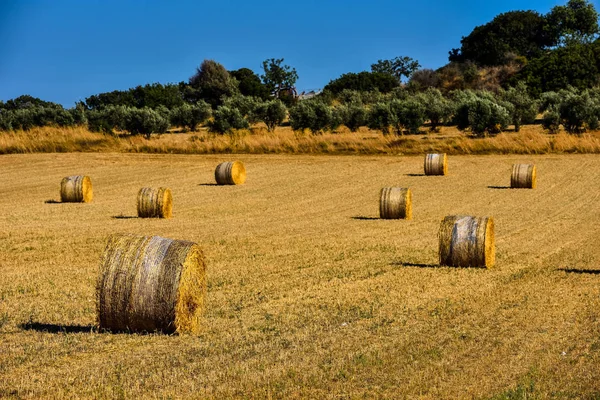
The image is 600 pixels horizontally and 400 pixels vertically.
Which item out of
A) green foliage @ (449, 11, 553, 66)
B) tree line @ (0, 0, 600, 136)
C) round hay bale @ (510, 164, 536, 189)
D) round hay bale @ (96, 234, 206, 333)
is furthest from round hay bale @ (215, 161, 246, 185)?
green foliage @ (449, 11, 553, 66)

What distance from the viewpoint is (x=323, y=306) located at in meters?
12.9

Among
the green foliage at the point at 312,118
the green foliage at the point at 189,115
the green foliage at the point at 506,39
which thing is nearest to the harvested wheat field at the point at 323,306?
the green foliage at the point at 312,118

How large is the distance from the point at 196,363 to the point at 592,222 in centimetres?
1697

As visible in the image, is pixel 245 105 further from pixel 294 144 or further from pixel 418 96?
pixel 294 144

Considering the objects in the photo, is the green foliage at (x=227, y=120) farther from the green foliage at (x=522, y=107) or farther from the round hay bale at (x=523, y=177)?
the round hay bale at (x=523, y=177)

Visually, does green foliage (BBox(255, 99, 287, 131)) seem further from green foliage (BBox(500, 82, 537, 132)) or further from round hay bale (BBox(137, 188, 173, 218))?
round hay bale (BBox(137, 188, 173, 218))

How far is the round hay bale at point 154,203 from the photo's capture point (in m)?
25.8

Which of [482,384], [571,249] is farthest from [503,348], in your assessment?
[571,249]

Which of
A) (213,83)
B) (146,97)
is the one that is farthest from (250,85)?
(146,97)

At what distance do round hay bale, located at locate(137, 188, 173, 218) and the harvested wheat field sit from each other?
493mm

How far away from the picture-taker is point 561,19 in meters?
101

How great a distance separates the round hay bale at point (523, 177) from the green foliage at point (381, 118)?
22440mm

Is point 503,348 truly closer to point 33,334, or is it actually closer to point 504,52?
point 33,334

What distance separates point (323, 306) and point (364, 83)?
83.3 m
